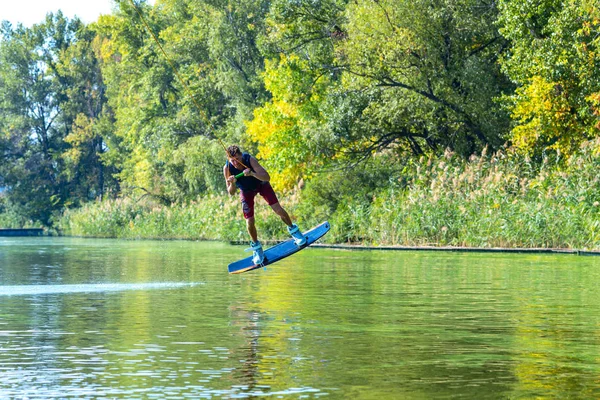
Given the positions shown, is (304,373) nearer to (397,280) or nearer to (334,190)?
(397,280)

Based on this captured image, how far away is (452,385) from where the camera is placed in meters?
8.38

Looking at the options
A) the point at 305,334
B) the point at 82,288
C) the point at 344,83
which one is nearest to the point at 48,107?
the point at 344,83

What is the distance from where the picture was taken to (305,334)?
11484 millimetres

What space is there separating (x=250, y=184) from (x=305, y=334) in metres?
6.63

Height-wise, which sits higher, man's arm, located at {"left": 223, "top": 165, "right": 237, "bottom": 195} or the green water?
man's arm, located at {"left": 223, "top": 165, "right": 237, "bottom": 195}

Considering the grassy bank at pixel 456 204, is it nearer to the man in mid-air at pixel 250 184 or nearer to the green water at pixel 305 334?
the green water at pixel 305 334

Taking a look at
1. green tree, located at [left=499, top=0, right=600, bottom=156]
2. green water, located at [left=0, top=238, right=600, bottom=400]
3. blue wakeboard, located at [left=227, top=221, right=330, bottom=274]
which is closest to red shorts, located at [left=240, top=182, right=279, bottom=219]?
blue wakeboard, located at [left=227, top=221, right=330, bottom=274]

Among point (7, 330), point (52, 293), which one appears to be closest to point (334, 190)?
point (52, 293)

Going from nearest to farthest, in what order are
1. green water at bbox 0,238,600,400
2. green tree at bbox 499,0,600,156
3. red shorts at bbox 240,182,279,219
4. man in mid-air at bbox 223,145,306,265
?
green water at bbox 0,238,600,400 < man in mid-air at bbox 223,145,306,265 < red shorts at bbox 240,182,279,219 < green tree at bbox 499,0,600,156

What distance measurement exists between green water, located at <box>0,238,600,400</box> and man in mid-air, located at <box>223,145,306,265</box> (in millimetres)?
758

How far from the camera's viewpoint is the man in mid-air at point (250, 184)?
17.3m

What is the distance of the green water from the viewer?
8.41 m

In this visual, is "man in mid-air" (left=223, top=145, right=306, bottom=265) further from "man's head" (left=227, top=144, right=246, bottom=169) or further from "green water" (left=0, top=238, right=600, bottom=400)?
"green water" (left=0, top=238, right=600, bottom=400)

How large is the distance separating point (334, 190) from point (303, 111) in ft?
12.6
